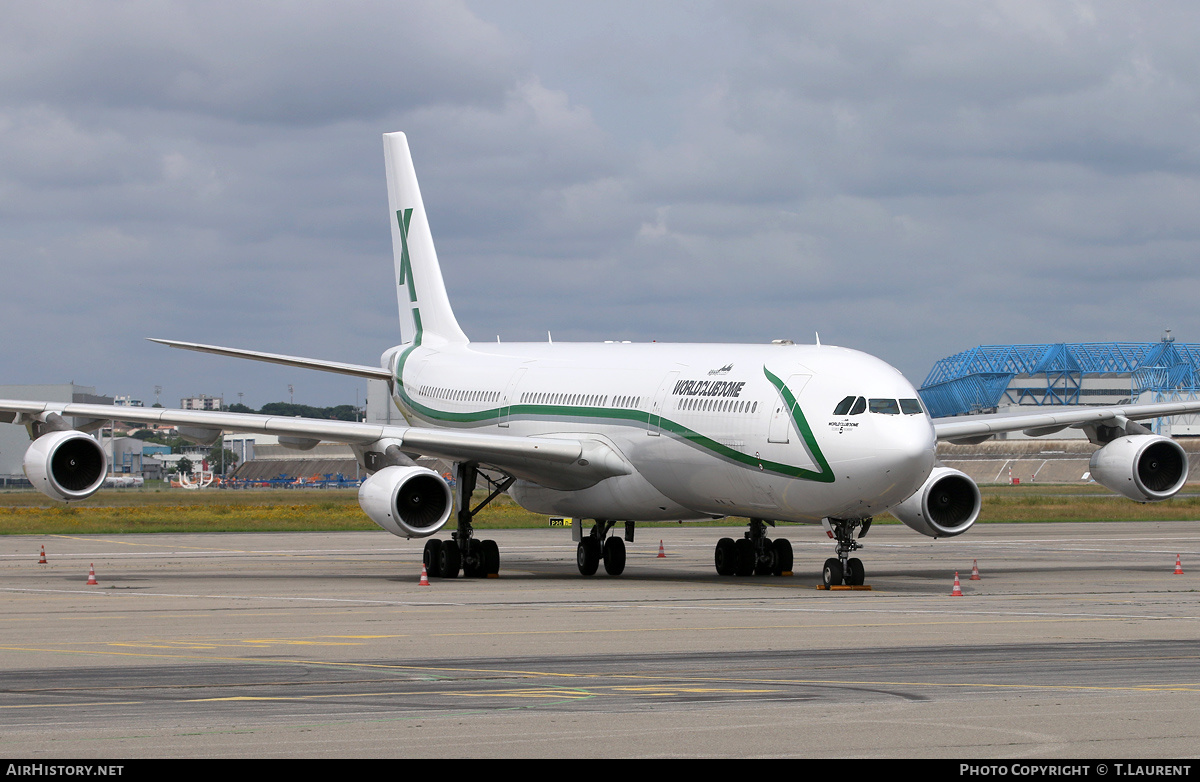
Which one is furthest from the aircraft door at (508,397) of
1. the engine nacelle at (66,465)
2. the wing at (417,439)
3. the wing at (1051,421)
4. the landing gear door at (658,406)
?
the wing at (1051,421)

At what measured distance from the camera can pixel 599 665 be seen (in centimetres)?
1521

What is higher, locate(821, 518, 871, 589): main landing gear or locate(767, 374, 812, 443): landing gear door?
locate(767, 374, 812, 443): landing gear door

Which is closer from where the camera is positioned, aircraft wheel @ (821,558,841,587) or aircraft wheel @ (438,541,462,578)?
aircraft wheel @ (821,558,841,587)

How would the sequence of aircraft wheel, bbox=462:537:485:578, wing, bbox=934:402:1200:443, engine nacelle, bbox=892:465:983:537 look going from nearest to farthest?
1. engine nacelle, bbox=892:465:983:537
2. aircraft wheel, bbox=462:537:485:578
3. wing, bbox=934:402:1200:443

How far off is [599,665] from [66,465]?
1772cm

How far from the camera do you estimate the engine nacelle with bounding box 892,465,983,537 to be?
2853 centimetres

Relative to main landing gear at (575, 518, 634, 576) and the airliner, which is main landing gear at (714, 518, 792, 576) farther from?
main landing gear at (575, 518, 634, 576)

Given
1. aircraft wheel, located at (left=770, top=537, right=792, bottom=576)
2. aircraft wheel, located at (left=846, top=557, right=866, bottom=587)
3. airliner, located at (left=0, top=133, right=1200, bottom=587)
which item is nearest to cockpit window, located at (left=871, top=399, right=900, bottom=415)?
airliner, located at (left=0, top=133, right=1200, bottom=587)

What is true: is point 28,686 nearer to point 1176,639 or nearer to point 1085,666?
point 1085,666

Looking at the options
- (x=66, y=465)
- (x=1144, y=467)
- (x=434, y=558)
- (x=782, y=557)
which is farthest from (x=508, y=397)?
(x=1144, y=467)

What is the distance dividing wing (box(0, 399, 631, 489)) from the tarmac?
2.10 metres

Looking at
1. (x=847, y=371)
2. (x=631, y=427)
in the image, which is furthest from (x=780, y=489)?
(x=631, y=427)

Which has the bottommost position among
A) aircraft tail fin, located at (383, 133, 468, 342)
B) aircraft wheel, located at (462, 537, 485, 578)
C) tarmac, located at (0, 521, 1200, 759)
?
tarmac, located at (0, 521, 1200, 759)

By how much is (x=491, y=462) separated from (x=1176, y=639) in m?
15.7
